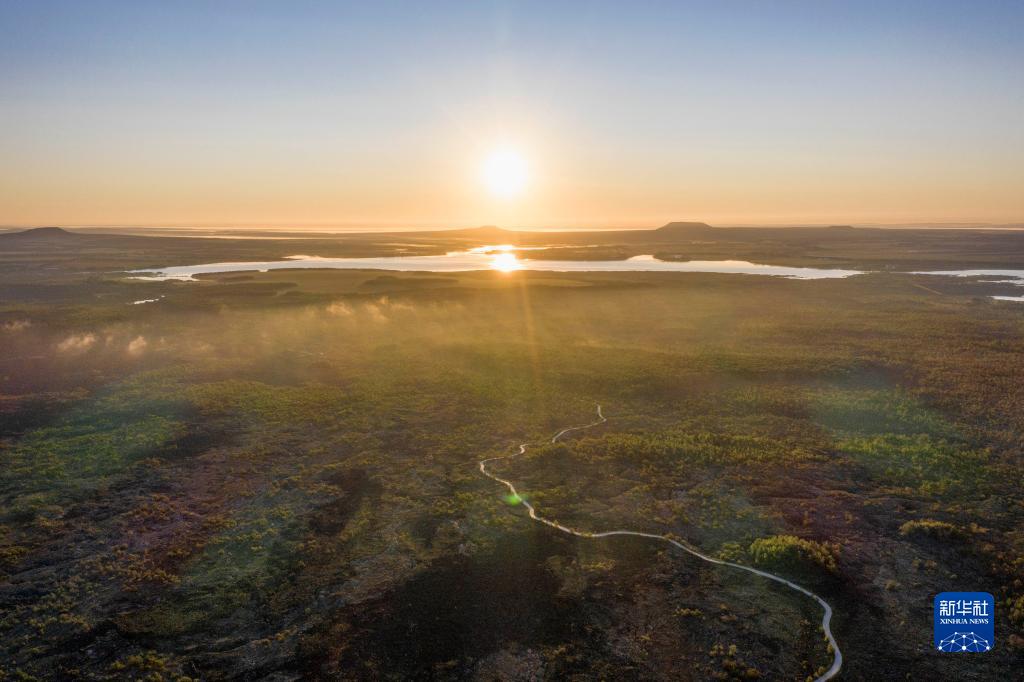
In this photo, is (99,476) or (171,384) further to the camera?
(171,384)

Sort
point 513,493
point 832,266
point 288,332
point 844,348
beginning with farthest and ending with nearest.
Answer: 1. point 832,266
2. point 288,332
3. point 844,348
4. point 513,493

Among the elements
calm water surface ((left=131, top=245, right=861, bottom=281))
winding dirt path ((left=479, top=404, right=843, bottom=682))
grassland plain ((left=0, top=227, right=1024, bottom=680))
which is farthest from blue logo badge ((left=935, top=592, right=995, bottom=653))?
calm water surface ((left=131, top=245, right=861, bottom=281))

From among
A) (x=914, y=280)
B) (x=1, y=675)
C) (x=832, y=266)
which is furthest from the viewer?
(x=832, y=266)

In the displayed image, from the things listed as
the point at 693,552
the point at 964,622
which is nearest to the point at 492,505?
the point at 693,552

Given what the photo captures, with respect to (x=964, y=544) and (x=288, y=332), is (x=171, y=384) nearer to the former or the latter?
(x=288, y=332)

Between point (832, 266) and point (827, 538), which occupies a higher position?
point (832, 266)

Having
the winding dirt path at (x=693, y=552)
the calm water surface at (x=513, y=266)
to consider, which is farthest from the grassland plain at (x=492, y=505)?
the calm water surface at (x=513, y=266)

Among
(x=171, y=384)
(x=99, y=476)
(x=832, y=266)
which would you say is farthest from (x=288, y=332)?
(x=832, y=266)
